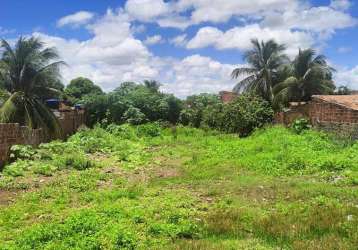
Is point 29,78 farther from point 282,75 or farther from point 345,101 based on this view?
point 282,75

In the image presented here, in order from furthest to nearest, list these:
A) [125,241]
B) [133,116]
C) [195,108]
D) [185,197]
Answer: [195,108] < [133,116] < [185,197] < [125,241]

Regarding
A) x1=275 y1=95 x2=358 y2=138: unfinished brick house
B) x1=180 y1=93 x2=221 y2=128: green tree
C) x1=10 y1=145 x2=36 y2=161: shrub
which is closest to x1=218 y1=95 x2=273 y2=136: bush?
x1=275 y1=95 x2=358 y2=138: unfinished brick house

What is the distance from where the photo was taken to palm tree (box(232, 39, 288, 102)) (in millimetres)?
37562

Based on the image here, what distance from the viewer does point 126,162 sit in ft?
65.3

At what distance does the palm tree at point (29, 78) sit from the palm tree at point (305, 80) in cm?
1682

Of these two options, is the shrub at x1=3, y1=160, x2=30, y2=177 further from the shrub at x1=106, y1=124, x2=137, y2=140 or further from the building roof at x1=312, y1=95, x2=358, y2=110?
the building roof at x1=312, y1=95, x2=358, y2=110

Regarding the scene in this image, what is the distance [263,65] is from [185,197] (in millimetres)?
27250

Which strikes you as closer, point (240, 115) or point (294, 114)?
point (294, 114)

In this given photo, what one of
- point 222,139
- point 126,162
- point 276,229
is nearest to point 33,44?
point 126,162

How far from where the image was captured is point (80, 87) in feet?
170

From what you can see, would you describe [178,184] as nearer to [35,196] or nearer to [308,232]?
[35,196]

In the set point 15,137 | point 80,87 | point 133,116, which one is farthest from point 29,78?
point 80,87

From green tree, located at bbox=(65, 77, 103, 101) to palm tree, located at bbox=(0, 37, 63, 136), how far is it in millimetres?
23680

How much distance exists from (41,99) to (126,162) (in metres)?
7.35
